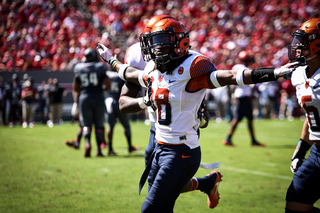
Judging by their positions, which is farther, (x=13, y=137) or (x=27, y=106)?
(x=27, y=106)

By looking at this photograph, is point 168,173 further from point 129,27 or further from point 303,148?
point 129,27

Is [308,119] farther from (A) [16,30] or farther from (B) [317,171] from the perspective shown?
(A) [16,30]

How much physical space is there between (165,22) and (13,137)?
941cm

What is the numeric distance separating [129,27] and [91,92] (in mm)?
14839

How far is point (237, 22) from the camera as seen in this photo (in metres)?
21.2

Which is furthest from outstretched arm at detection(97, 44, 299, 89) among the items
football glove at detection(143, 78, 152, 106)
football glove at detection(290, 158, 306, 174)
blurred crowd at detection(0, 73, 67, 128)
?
blurred crowd at detection(0, 73, 67, 128)

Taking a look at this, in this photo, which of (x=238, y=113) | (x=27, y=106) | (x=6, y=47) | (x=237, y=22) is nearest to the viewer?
(x=238, y=113)

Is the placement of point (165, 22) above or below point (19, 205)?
above

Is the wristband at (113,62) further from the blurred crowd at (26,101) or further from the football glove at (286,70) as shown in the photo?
Result: the blurred crowd at (26,101)

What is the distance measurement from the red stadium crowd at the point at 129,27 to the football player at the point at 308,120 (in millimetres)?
14928

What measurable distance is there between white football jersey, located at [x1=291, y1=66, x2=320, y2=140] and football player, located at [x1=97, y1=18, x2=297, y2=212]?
0.73 meters

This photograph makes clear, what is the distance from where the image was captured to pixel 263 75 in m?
2.49

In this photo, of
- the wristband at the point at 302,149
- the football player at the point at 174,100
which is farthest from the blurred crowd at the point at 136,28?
the football player at the point at 174,100

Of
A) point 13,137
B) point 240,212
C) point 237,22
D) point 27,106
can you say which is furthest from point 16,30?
point 240,212
